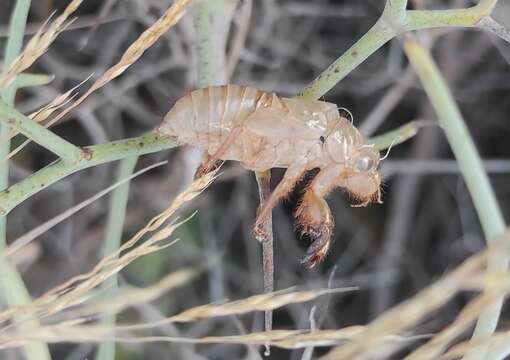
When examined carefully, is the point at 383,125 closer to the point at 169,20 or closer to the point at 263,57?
the point at 263,57

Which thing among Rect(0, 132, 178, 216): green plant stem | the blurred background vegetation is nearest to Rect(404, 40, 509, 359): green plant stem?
Rect(0, 132, 178, 216): green plant stem

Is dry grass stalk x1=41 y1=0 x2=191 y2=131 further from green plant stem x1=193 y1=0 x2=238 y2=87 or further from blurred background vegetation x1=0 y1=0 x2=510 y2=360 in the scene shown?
blurred background vegetation x1=0 y1=0 x2=510 y2=360

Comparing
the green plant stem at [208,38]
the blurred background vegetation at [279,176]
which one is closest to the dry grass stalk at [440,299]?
the green plant stem at [208,38]

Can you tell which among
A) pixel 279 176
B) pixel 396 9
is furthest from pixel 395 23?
pixel 279 176

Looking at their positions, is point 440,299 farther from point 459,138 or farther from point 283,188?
point 283,188

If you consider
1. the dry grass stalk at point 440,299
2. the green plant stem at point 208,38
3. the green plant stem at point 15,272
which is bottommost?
the dry grass stalk at point 440,299

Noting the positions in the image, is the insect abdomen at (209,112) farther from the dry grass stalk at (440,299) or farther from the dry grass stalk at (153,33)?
the dry grass stalk at (440,299)
